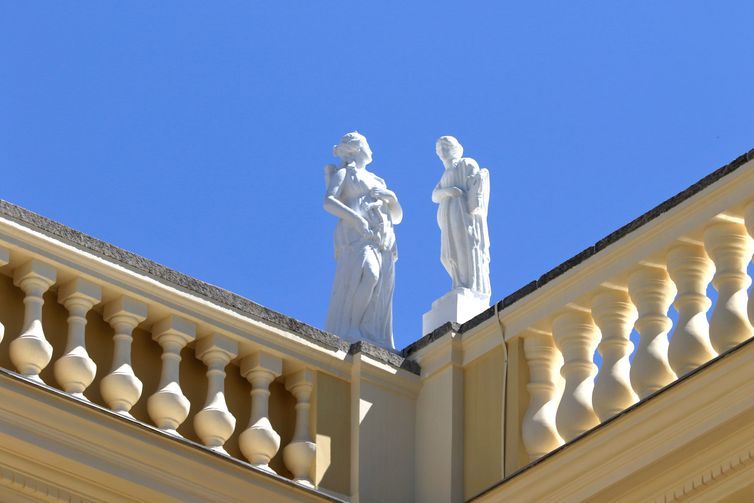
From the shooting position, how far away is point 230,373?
10.5 m

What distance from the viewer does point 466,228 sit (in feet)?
40.5

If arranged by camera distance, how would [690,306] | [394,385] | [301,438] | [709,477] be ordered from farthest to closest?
1. [394,385]
2. [301,438]
3. [690,306]
4. [709,477]

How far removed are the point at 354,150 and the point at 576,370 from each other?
283cm

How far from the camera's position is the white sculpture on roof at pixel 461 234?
11.7 metres

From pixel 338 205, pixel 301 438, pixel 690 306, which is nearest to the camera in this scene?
pixel 690 306

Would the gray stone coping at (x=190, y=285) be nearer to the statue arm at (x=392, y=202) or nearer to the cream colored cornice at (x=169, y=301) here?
the cream colored cornice at (x=169, y=301)

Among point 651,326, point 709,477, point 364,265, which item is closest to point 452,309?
point 364,265

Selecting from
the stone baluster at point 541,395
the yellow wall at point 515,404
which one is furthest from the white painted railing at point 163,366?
the stone baluster at point 541,395

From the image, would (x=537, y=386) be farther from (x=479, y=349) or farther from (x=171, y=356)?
(x=171, y=356)

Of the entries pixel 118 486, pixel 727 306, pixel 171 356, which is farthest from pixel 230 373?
pixel 727 306

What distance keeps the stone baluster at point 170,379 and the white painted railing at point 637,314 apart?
1.52m

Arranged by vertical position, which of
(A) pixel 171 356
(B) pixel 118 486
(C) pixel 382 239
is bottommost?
(B) pixel 118 486

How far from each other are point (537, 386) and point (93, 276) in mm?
2064

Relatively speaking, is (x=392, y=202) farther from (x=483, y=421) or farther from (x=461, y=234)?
(x=483, y=421)
